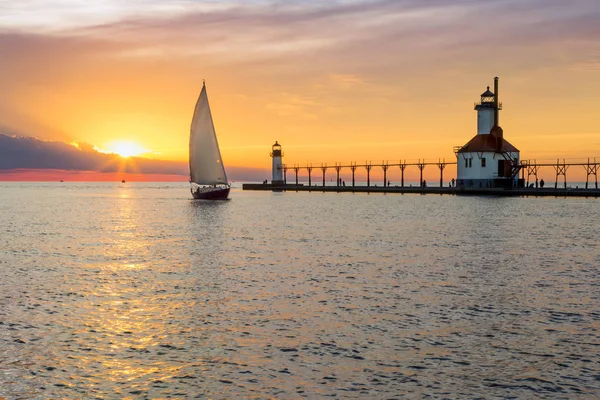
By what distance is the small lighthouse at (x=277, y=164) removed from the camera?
512 feet

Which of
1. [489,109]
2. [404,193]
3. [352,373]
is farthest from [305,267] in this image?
[404,193]

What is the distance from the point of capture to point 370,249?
120 ft

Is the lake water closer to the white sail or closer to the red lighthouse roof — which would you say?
the white sail

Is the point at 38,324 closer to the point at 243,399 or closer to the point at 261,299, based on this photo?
the point at 261,299

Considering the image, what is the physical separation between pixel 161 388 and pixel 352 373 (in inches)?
157

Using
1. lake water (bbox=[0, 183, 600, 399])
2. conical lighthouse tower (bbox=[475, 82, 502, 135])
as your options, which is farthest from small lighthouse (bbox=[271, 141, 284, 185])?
lake water (bbox=[0, 183, 600, 399])

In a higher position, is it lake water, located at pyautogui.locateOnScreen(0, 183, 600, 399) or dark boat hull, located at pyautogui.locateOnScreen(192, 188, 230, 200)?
dark boat hull, located at pyautogui.locateOnScreen(192, 188, 230, 200)

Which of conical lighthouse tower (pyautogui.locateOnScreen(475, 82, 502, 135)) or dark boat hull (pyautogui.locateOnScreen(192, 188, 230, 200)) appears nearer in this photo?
dark boat hull (pyautogui.locateOnScreen(192, 188, 230, 200))

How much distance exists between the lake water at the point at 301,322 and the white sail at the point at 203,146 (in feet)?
174

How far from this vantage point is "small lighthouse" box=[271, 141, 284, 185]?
512 feet

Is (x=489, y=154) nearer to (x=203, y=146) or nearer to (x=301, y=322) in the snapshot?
(x=203, y=146)

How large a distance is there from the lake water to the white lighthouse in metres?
67.3

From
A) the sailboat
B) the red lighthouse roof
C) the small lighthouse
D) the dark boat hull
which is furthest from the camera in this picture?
the small lighthouse

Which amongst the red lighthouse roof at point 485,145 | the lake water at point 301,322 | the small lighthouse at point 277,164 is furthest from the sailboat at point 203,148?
the small lighthouse at point 277,164
